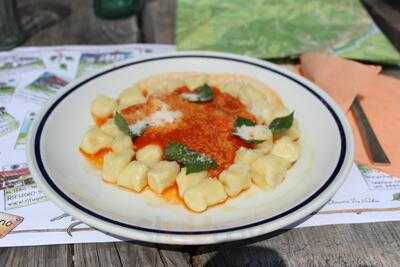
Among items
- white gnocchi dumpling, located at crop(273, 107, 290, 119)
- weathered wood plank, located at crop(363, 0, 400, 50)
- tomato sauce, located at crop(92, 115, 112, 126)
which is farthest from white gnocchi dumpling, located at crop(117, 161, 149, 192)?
weathered wood plank, located at crop(363, 0, 400, 50)

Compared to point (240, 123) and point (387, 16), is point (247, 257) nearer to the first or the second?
point (240, 123)

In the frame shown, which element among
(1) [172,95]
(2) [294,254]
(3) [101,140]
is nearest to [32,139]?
(3) [101,140]

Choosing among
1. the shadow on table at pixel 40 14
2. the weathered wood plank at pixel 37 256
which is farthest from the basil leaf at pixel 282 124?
the shadow on table at pixel 40 14

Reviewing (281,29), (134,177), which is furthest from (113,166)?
(281,29)

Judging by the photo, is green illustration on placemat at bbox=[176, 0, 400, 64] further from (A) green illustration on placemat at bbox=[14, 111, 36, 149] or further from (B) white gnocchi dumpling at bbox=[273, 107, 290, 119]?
(A) green illustration on placemat at bbox=[14, 111, 36, 149]

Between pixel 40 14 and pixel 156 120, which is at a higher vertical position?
pixel 156 120

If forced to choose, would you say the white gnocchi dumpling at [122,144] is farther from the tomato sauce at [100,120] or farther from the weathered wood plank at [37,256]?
the weathered wood plank at [37,256]

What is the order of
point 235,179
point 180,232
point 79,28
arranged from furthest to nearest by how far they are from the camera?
point 79,28, point 235,179, point 180,232

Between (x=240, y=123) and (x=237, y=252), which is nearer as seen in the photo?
(x=237, y=252)
